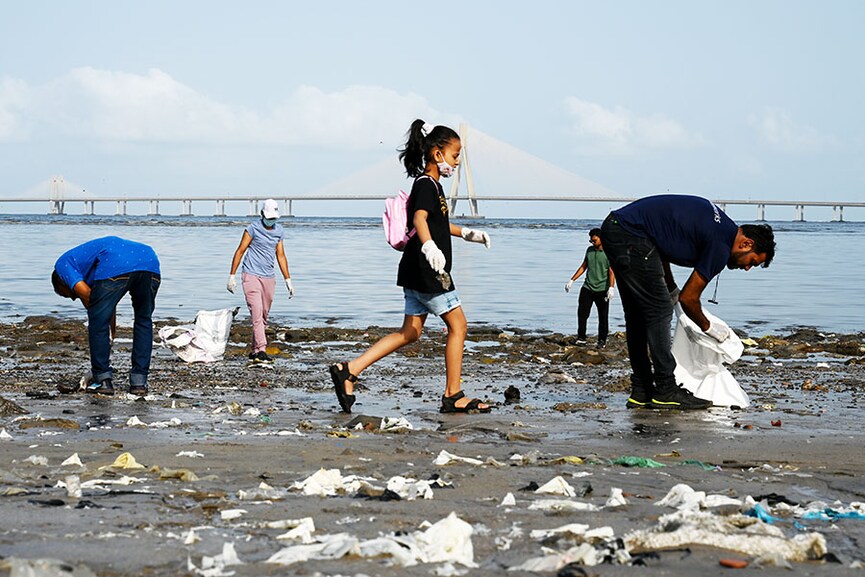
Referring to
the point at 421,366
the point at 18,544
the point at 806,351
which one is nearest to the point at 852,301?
the point at 806,351

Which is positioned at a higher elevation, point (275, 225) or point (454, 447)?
point (275, 225)

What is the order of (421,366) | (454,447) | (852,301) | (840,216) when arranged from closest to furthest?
(454,447), (421,366), (852,301), (840,216)

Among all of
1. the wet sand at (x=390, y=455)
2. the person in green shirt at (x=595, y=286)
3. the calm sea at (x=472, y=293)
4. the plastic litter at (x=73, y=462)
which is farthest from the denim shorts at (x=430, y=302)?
the calm sea at (x=472, y=293)

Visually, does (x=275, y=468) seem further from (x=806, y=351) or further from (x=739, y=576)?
(x=806, y=351)

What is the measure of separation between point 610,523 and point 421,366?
6080mm

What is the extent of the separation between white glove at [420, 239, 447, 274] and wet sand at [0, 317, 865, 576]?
0.88 metres

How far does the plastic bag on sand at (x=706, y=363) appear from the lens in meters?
7.13

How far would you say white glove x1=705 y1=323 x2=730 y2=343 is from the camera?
23.6 ft

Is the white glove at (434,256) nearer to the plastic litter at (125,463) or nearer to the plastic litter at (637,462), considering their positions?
the plastic litter at (637,462)

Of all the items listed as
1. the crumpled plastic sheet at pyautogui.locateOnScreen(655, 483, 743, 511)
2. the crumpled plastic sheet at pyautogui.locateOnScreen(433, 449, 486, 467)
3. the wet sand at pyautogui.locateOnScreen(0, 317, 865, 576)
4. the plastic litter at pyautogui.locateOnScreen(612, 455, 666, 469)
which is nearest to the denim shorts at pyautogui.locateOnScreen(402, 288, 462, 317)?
the wet sand at pyautogui.locateOnScreen(0, 317, 865, 576)

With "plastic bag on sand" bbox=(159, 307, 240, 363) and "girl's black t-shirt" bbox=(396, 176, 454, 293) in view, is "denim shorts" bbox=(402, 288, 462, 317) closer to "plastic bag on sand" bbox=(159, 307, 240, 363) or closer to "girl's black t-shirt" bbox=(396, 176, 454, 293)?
"girl's black t-shirt" bbox=(396, 176, 454, 293)

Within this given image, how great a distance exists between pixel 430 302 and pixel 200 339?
367cm

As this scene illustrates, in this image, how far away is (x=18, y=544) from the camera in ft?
10.8

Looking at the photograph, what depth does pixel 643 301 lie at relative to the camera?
6.95m
